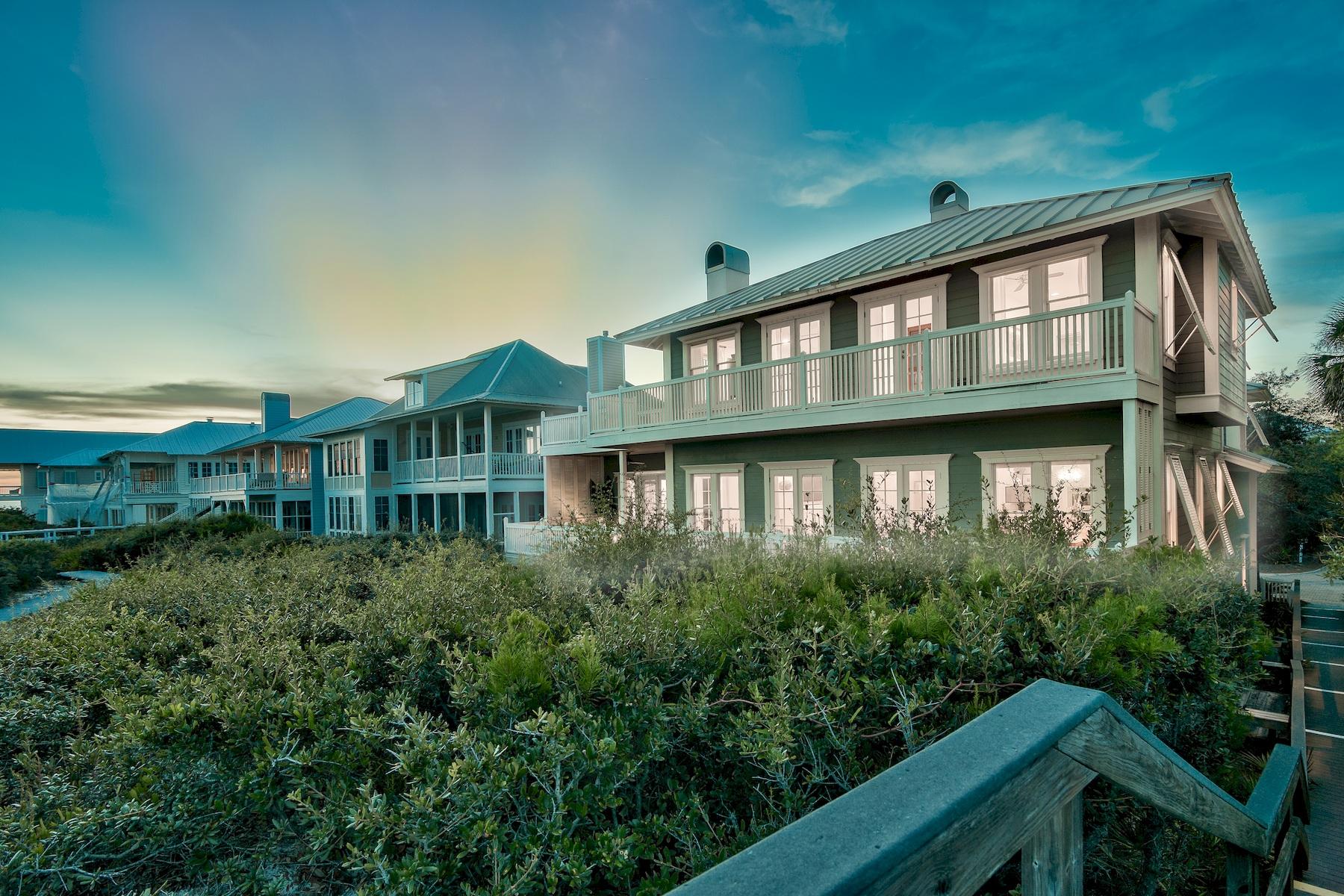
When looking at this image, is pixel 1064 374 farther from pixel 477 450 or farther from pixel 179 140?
pixel 477 450

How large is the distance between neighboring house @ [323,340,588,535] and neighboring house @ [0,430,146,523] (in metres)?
42.3

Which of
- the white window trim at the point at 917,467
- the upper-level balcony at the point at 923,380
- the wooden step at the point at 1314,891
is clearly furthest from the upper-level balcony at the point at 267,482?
the wooden step at the point at 1314,891

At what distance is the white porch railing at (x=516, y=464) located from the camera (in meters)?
24.4

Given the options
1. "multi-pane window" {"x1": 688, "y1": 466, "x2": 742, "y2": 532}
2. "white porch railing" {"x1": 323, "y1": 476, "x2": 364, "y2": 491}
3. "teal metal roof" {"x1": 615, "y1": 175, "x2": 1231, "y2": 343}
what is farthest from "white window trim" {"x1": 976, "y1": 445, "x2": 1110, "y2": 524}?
"white porch railing" {"x1": 323, "y1": 476, "x2": 364, "y2": 491}

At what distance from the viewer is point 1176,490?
10.9m

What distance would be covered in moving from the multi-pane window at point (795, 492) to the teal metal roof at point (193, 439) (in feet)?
153

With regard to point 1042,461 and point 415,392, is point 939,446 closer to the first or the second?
point 1042,461

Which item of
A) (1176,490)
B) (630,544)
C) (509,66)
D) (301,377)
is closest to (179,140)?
(509,66)

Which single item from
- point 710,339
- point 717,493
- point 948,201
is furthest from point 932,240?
point 717,493

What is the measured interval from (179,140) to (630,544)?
13.3 meters

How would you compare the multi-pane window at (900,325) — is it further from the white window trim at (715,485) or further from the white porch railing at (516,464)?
the white porch railing at (516,464)

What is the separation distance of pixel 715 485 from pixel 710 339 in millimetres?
3914

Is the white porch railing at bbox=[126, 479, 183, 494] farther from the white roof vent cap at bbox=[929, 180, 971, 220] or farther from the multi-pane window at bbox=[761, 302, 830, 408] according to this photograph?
the white roof vent cap at bbox=[929, 180, 971, 220]

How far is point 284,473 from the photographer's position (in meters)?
37.7
